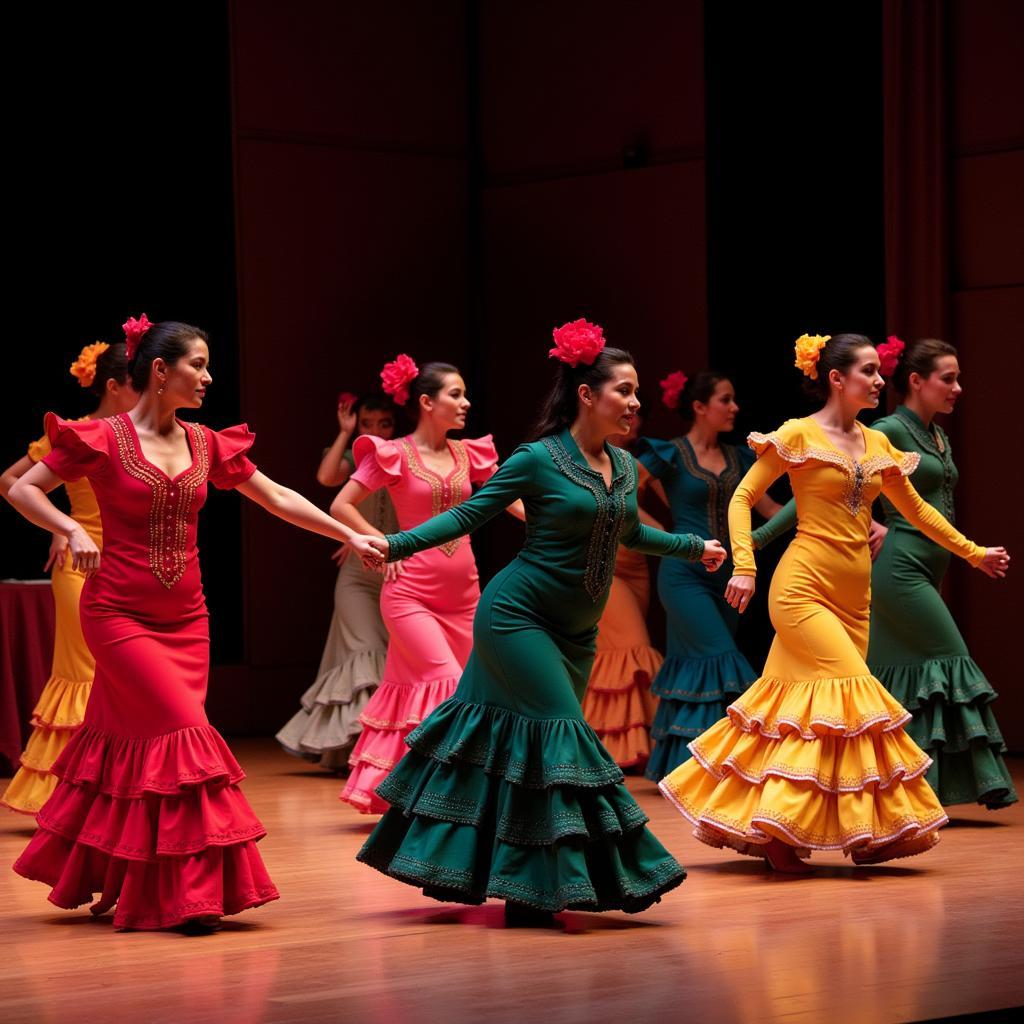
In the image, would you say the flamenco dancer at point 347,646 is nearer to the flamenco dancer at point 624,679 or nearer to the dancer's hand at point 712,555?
the flamenco dancer at point 624,679

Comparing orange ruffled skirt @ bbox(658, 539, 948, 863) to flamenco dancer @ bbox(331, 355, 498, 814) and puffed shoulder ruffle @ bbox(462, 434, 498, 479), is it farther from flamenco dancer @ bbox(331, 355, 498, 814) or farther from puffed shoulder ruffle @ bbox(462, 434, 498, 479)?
puffed shoulder ruffle @ bbox(462, 434, 498, 479)

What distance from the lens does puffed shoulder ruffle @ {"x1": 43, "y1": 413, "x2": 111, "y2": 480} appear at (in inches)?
193

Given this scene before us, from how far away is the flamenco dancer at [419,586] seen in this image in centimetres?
668

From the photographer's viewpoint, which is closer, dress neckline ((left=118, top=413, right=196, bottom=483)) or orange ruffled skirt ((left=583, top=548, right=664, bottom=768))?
dress neckline ((left=118, top=413, right=196, bottom=483))

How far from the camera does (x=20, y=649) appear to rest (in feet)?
28.3

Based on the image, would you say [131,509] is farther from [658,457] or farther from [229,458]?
[658,457]

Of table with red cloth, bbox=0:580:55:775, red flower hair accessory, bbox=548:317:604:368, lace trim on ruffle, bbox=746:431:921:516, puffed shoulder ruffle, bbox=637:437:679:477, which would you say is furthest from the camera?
table with red cloth, bbox=0:580:55:775

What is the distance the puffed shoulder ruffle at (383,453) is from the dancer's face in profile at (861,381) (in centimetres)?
166

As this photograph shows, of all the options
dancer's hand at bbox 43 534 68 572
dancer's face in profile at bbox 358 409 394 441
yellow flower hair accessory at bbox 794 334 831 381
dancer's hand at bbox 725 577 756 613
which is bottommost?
dancer's hand at bbox 725 577 756 613

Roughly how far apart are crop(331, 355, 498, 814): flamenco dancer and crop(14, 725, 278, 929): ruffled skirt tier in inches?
70.4

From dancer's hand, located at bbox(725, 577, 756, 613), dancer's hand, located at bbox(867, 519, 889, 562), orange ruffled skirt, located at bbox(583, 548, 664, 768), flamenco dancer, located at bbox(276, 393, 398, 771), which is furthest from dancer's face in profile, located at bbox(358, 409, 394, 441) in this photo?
dancer's hand, located at bbox(725, 577, 756, 613)

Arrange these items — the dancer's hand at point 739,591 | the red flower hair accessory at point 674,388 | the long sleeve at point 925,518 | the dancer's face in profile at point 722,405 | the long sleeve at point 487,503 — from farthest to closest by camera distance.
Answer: the red flower hair accessory at point 674,388, the dancer's face in profile at point 722,405, the long sleeve at point 925,518, the dancer's hand at point 739,591, the long sleeve at point 487,503

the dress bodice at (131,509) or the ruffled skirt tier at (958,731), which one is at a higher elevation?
the dress bodice at (131,509)

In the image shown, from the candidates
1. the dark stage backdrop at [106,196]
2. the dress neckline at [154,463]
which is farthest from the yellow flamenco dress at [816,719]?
the dark stage backdrop at [106,196]
